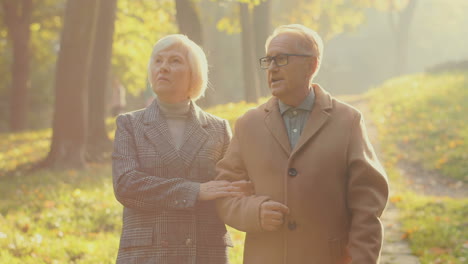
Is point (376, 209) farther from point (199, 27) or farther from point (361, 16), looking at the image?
point (361, 16)

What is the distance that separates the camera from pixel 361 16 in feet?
102

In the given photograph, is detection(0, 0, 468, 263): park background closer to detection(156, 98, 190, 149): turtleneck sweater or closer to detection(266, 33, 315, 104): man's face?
detection(156, 98, 190, 149): turtleneck sweater

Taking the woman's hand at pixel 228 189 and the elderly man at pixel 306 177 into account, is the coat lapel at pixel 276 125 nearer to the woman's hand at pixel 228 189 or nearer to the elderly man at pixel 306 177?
the elderly man at pixel 306 177

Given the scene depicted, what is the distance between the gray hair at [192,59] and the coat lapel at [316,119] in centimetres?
81

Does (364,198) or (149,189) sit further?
(149,189)

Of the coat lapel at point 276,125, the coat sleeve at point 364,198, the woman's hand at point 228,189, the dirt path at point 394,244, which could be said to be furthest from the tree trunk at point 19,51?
the coat sleeve at point 364,198

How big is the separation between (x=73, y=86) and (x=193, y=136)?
25.7 feet

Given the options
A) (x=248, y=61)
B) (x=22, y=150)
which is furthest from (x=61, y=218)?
(x=248, y=61)

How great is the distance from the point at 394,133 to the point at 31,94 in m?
19.5

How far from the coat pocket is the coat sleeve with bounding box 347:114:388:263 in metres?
1.11

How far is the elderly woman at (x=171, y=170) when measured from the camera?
132 inches

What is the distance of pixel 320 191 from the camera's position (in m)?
2.98

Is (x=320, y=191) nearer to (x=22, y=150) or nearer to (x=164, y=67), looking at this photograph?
(x=164, y=67)

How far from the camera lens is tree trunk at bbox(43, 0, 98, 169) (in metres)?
10.7
